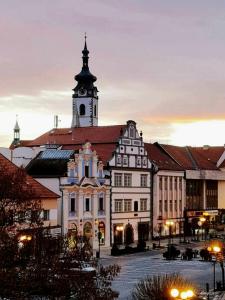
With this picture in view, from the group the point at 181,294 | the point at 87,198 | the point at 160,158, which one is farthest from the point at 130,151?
the point at 181,294

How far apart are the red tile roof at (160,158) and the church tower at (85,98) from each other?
81.0ft

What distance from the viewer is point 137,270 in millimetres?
58438

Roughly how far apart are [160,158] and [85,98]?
33019 mm

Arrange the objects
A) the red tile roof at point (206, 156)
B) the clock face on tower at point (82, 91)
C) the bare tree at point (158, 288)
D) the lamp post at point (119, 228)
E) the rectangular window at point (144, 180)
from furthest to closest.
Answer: the clock face on tower at point (82, 91) < the red tile roof at point (206, 156) < the rectangular window at point (144, 180) < the lamp post at point (119, 228) < the bare tree at point (158, 288)

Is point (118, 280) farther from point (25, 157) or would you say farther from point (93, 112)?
point (93, 112)

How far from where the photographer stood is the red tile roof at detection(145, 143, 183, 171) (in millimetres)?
96206

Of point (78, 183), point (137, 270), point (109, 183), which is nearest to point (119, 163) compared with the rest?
point (109, 183)

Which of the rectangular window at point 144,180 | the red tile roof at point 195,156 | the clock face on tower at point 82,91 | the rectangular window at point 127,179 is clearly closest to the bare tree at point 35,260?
the rectangular window at point 127,179

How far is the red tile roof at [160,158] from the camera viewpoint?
3788 inches

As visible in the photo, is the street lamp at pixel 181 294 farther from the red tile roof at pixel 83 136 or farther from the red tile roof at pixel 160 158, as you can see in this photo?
the red tile roof at pixel 160 158

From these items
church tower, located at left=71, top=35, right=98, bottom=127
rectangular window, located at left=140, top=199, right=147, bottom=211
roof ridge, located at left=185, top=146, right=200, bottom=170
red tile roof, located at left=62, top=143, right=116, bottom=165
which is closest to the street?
red tile roof, located at left=62, top=143, right=116, bottom=165

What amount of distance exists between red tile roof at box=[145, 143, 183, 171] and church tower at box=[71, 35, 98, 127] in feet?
81.0

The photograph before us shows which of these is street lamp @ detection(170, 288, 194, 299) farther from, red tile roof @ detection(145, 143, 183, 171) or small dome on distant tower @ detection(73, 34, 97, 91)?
small dome on distant tower @ detection(73, 34, 97, 91)

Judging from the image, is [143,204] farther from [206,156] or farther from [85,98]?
[85,98]
